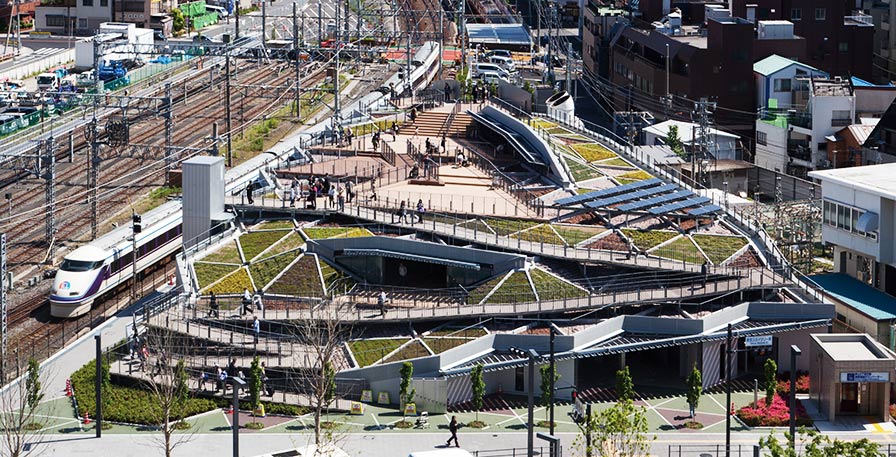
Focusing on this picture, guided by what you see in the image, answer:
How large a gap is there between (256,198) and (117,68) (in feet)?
171

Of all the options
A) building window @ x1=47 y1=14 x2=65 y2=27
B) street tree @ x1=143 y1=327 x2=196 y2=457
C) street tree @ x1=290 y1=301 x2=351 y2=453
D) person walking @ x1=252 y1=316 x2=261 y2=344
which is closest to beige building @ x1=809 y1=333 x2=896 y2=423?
street tree @ x1=290 y1=301 x2=351 y2=453

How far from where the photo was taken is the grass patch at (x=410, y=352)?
58.7 metres

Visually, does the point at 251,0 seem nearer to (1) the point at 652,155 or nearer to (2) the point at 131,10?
(2) the point at 131,10

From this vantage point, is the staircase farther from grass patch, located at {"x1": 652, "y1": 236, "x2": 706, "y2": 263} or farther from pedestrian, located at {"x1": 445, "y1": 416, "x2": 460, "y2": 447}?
pedestrian, located at {"x1": 445, "y1": 416, "x2": 460, "y2": 447}

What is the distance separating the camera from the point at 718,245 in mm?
66312

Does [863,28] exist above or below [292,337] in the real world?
above

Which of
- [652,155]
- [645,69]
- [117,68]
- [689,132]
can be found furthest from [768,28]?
[117,68]

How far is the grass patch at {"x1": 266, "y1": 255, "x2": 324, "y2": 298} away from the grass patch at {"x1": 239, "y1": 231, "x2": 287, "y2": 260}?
1.97m

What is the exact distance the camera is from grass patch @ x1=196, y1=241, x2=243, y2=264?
65.6 metres

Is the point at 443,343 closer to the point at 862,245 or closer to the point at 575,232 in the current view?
the point at 575,232

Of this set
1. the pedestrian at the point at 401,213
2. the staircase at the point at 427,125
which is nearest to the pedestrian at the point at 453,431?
the pedestrian at the point at 401,213

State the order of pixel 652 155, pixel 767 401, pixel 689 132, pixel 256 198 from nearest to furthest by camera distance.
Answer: pixel 767 401, pixel 256 198, pixel 652 155, pixel 689 132

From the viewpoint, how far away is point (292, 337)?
6000 centimetres

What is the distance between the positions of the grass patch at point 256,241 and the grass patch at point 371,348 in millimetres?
7724
